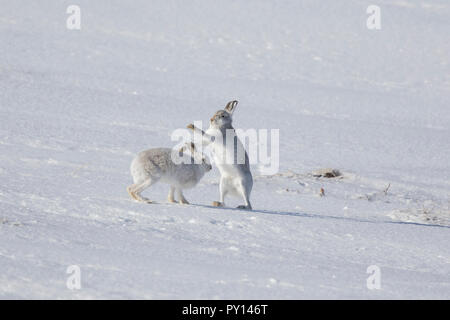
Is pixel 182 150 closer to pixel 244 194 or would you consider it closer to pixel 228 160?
pixel 228 160

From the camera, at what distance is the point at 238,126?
11.7m

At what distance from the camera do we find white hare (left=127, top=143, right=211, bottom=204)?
21.9 ft

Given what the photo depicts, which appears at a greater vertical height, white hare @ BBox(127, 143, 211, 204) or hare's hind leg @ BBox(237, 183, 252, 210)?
white hare @ BBox(127, 143, 211, 204)

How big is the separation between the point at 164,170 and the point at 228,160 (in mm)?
766

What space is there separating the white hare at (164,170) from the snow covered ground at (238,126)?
231mm

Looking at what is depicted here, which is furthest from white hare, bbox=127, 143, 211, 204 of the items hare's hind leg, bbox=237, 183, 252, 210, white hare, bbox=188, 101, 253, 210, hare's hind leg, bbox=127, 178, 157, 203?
hare's hind leg, bbox=237, 183, 252, 210

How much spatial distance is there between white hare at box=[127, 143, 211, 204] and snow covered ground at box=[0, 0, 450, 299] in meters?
0.23

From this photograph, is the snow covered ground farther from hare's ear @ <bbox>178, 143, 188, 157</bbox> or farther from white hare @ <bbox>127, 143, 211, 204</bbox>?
hare's ear @ <bbox>178, 143, 188, 157</bbox>

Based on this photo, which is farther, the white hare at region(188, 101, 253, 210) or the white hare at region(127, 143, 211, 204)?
the white hare at region(188, 101, 253, 210)

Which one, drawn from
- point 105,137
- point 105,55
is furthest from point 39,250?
point 105,55

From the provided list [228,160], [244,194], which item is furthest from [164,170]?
[244,194]

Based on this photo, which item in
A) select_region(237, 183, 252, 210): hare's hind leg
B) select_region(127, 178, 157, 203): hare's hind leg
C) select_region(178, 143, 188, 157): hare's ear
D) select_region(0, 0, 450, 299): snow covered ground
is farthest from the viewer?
select_region(237, 183, 252, 210): hare's hind leg

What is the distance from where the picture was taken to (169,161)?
6.84m

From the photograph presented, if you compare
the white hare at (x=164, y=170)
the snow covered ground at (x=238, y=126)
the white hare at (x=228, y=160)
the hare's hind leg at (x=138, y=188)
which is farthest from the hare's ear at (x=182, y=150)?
the snow covered ground at (x=238, y=126)
